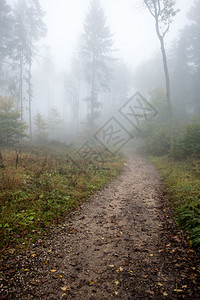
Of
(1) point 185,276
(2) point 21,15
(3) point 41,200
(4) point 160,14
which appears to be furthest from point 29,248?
(2) point 21,15

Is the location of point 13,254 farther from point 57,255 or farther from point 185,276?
point 185,276

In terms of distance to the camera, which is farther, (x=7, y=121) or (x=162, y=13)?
(x=162, y=13)

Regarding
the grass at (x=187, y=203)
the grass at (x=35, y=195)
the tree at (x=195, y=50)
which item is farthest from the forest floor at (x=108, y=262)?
the tree at (x=195, y=50)

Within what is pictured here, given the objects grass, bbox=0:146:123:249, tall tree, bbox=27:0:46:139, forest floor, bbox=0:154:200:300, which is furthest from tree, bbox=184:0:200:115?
forest floor, bbox=0:154:200:300

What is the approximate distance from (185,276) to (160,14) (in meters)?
20.8

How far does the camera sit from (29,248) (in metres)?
3.99

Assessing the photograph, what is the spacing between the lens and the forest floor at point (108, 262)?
2926mm

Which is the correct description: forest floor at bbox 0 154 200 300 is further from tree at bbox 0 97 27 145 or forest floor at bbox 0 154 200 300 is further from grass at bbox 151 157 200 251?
tree at bbox 0 97 27 145

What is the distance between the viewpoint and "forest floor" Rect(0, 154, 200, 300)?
2.93 m

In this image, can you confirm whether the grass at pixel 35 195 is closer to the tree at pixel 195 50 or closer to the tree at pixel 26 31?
the tree at pixel 26 31

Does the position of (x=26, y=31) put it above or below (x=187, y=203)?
above

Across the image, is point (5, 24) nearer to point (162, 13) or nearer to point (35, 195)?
point (162, 13)

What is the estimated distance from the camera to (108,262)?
3717 millimetres

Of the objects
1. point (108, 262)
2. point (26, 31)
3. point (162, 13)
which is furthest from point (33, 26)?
point (108, 262)
